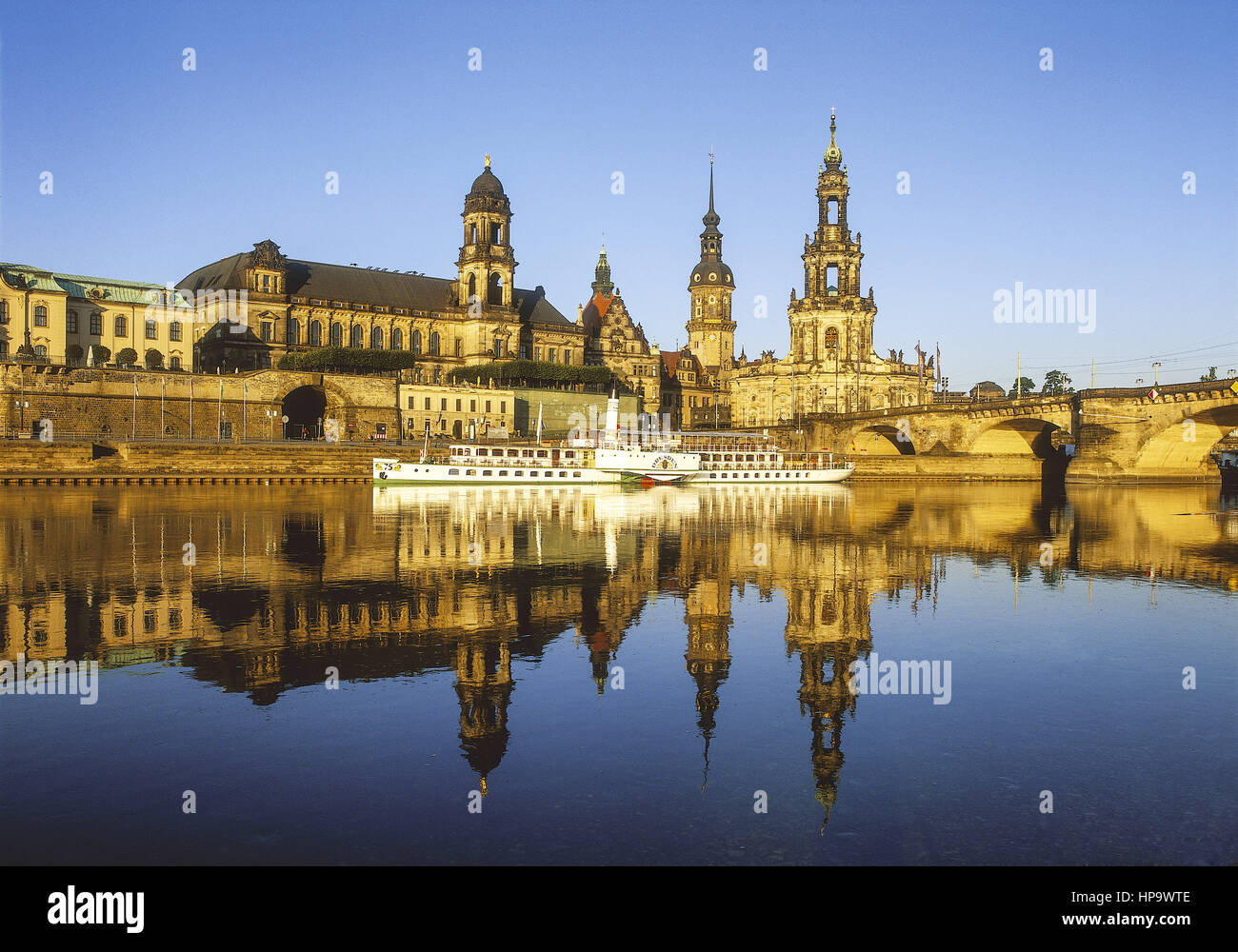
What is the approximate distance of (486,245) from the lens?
9944cm

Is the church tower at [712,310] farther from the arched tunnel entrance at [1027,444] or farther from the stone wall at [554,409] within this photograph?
the arched tunnel entrance at [1027,444]

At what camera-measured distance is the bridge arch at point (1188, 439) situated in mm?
65125

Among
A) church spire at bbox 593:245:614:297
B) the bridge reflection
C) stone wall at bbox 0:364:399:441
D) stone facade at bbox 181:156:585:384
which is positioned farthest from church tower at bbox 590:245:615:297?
the bridge reflection

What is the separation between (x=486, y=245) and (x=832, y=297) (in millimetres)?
42989

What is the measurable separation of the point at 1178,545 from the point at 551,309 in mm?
88913

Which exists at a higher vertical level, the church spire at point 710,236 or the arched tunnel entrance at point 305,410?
the church spire at point 710,236

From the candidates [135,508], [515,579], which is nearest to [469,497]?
[135,508]

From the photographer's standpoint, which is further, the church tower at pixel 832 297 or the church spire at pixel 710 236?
the church spire at pixel 710 236

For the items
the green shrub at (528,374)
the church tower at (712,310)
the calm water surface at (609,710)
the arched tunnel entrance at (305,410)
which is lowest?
the calm water surface at (609,710)

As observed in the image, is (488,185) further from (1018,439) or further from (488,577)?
(488,577)

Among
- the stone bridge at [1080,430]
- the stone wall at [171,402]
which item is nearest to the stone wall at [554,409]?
the stone wall at [171,402]

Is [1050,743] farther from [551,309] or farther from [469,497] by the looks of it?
[551,309]

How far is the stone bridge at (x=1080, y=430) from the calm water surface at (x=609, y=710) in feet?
160
